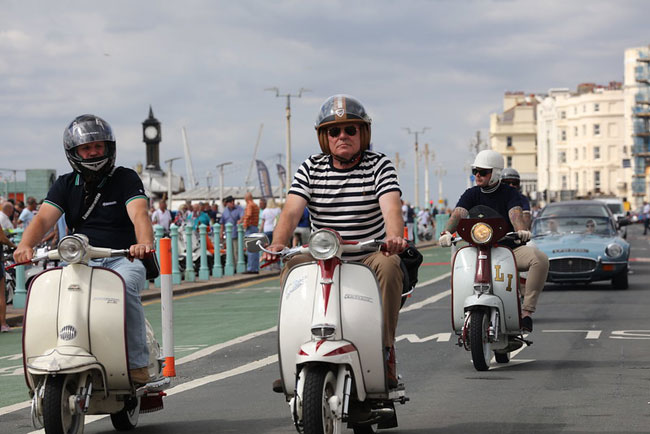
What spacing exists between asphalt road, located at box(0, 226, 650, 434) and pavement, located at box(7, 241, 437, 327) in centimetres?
383

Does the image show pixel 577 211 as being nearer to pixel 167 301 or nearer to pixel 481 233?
pixel 481 233

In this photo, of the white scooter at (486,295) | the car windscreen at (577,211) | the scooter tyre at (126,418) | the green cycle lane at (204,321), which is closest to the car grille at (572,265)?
the car windscreen at (577,211)

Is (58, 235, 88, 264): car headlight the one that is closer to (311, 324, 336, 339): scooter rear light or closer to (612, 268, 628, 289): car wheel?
(311, 324, 336, 339): scooter rear light

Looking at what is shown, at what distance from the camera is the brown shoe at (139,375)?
683cm

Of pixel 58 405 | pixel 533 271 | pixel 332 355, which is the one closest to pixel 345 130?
pixel 332 355

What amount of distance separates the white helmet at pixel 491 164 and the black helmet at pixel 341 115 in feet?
13.5

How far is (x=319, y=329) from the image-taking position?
20.0 feet

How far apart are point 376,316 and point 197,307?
511 inches

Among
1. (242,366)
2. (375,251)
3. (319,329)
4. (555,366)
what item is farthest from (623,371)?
(319,329)

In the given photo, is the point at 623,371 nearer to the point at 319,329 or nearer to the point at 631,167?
the point at 319,329

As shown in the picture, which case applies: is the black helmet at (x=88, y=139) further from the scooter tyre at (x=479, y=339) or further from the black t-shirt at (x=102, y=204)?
the scooter tyre at (x=479, y=339)

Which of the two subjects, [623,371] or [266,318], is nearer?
[623,371]

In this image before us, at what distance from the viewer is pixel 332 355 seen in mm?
5957

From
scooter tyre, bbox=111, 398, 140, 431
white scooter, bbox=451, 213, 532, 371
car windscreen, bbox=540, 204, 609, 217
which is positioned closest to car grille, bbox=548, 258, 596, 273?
car windscreen, bbox=540, 204, 609, 217
